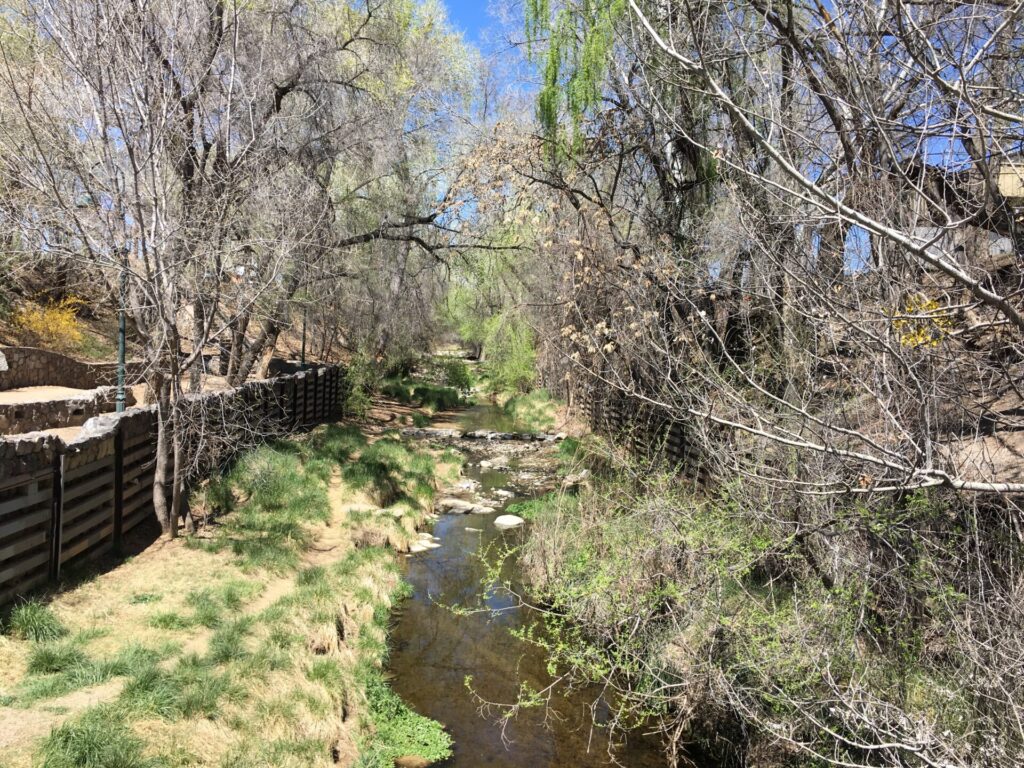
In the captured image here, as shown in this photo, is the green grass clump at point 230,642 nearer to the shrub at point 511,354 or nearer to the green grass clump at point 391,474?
the green grass clump at point 391,474

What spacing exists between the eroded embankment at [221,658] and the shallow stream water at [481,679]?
282mm

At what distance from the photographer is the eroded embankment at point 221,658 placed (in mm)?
3949

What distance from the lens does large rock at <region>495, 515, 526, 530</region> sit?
35.9 feet

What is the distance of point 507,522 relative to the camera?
11031mm

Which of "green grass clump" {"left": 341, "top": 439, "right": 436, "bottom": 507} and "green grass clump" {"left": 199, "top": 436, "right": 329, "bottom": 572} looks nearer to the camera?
"green grass clump" {"left": 199, "top": 436, "right": 329, "bottom": 572}

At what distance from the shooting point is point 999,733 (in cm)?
340

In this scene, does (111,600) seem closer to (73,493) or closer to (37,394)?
(73,493)

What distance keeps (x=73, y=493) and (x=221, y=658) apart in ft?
6.80

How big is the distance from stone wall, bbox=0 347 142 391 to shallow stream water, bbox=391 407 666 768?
8100mm

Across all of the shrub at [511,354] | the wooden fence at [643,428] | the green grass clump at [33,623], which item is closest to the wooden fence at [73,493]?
the green grass clump at [33,623]

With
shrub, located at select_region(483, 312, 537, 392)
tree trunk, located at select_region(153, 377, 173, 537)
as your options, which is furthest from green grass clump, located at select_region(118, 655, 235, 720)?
shrub, located at select_region(483, 312, 537, 392)

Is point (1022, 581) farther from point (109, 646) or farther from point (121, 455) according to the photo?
point (121, 455)

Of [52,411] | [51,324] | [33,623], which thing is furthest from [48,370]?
[33,623]

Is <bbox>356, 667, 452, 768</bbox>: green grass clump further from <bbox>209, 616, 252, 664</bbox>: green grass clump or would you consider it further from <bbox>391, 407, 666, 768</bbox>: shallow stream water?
<bbox>209, 616, 252, 664</bbox>: green grass clump
